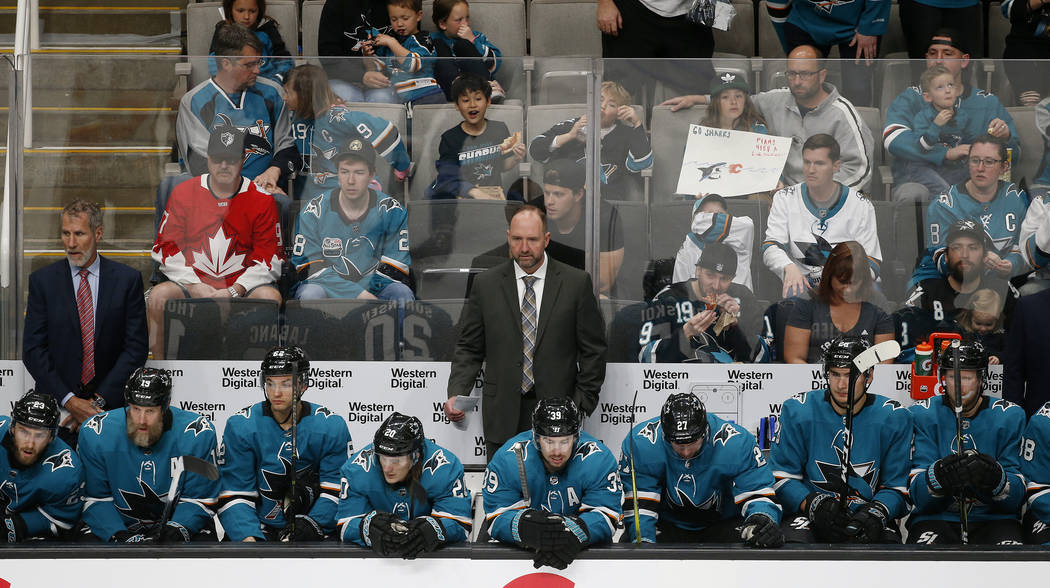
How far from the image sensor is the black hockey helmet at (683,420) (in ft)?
18.7

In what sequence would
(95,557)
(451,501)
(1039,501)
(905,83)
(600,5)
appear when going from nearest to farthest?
(95,557) < (451,501) < (1039,501) < (905,83) < (600,5)

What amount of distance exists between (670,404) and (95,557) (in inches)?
103

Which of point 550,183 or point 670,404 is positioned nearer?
point 670,404

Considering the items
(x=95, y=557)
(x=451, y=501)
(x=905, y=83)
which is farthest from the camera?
(x=905, y=83)

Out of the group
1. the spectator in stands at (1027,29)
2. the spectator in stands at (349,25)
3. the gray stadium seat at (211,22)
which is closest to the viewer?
the spectator in stands at (1027,29)

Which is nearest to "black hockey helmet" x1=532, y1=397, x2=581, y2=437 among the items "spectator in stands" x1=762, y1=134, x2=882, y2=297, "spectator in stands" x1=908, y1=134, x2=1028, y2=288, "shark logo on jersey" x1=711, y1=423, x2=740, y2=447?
"shark logo on jersey" x1=711, y1=423, x2=740, y2=447

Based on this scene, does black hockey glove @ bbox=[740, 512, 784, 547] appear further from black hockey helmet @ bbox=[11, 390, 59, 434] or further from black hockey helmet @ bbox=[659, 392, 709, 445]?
black hockey helmet @ bbox=[11, 390, 59, 434]

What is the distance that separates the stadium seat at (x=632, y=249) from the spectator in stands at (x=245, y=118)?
1.76m

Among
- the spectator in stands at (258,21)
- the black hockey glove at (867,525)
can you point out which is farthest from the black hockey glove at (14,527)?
the black hockey glove at (867,525)

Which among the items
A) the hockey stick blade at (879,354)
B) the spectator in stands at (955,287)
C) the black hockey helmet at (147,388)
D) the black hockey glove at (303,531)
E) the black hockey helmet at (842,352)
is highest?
the spectator in stands at (955,287)

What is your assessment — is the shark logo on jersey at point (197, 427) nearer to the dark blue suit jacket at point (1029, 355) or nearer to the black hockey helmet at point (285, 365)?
the black hockey helmet at point (285, 365)

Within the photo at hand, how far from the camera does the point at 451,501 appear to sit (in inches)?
215

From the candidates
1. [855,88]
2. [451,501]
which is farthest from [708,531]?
[855,88]

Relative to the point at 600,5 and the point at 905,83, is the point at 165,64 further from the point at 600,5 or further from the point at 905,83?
the point at 905,83
